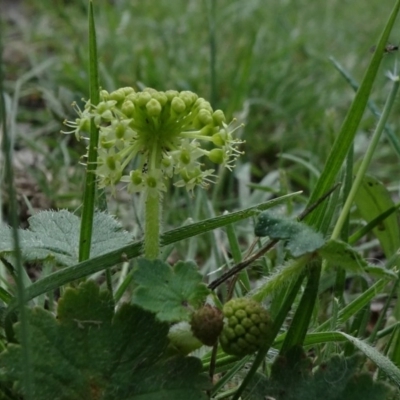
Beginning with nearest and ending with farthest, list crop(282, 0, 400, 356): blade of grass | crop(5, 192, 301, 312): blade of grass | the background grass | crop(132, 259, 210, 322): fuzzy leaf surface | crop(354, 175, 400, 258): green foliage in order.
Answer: crop(132, 259, 210, 322): fuzzy leaf surface, crop(5, 192, 301, 312): blade of grass, crop(282, 0, 400, 356): blade of grass, crop(354, 175, 400, 258): green foliage, the background grass

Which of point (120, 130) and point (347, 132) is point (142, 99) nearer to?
point (120, 130)

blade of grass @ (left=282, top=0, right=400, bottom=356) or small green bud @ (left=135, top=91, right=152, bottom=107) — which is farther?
blade of grass @ (left=282, top=0, right=400, bottom=356)

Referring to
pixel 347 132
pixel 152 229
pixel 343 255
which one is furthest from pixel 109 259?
pixel 347 132

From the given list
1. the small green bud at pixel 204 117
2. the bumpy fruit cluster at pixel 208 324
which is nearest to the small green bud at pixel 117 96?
the small green bud at pixel 204 117

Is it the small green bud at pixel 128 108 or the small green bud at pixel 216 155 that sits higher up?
the small green bud at pixel 128 108

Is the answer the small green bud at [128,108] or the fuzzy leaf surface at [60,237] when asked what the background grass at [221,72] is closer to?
the fuzzy leaf surface at [60,237]

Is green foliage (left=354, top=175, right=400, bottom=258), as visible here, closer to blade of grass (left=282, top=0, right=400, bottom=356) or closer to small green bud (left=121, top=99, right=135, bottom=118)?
blade of grass (left=282, top=0, right=400, bottom=356)

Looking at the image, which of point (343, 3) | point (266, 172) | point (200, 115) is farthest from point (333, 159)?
point (343, 3)

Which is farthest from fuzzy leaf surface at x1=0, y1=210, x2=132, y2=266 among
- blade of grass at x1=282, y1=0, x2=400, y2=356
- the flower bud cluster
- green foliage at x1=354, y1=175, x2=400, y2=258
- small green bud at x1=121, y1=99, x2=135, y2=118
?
green foliage at x1=354, y1=175, x2=400, y2=258
